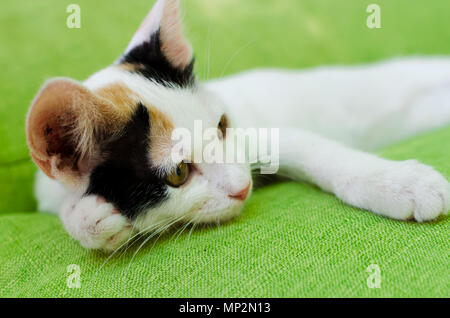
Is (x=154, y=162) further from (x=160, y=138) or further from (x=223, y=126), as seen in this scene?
(x=223, y=126)

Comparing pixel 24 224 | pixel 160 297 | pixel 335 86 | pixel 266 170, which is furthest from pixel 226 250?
pixel 335 86

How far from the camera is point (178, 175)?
33.5 inches

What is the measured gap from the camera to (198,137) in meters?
0.87

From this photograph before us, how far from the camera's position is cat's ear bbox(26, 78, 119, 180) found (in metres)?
0.71

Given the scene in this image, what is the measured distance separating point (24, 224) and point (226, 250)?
1.94 ft

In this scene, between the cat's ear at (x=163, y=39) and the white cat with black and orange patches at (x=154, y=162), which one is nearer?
the white cat with black and orange patches at (x=154, y=162)

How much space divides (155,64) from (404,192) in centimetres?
67

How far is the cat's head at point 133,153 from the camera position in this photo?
0.76m

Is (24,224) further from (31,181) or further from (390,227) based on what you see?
(390,227)
